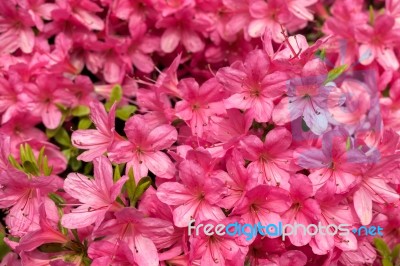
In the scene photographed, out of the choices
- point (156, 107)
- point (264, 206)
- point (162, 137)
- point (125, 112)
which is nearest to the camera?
point (264, 206)

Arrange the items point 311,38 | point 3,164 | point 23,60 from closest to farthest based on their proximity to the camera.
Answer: point 3,164 → point 23,60 → point 311,38

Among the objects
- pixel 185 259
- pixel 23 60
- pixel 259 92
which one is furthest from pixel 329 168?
pixel 23 60

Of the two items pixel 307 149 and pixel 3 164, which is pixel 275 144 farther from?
pixel 3 164

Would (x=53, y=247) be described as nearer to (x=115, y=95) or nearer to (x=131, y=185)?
(x=131, y=185)

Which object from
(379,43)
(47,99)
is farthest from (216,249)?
(379,43)

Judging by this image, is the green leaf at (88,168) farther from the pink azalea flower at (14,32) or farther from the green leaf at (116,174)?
the pink azalea flower at (14,32)

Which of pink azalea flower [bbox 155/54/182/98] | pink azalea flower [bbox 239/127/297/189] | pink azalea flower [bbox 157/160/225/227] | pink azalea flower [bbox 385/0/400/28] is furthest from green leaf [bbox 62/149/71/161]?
pink azalea flower [bbox 385/0/400/28]

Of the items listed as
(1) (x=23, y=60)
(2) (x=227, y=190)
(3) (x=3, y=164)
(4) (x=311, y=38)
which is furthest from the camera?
(4) (x=311, y=38)
